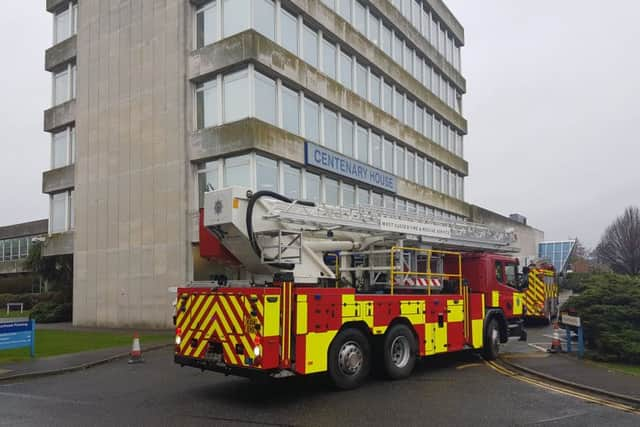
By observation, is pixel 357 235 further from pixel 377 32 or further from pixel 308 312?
pixel 377 32

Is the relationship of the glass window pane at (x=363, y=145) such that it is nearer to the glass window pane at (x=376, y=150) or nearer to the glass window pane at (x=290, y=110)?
the glass window pane at (x=376, y=150)

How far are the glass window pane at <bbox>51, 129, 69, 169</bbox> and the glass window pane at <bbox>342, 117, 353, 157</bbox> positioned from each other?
1449 cm

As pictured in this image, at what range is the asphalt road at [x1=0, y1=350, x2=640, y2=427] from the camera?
814cm

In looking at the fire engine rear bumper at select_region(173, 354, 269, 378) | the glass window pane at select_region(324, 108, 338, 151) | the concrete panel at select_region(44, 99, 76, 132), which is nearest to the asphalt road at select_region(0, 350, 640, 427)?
the fire engine rear bumper at select_region(173, 354, 269, 378)

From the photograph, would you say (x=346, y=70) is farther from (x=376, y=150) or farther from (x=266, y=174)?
(x=266, y=174)

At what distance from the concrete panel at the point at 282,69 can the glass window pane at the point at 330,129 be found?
47cm

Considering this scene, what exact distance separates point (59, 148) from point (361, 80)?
16.4 m

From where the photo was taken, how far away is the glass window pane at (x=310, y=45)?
26.1 metres

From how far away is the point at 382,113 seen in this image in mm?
31797

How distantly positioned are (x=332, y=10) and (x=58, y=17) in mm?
15249

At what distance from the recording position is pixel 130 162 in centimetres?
2612

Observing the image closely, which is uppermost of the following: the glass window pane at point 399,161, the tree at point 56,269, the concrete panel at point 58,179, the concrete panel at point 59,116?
the concrete panel at point 59,116

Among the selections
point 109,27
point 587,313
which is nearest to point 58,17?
point 109,27

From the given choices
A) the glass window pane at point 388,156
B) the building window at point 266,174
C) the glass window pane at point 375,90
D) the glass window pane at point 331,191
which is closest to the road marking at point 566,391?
the building window at point 266,174
